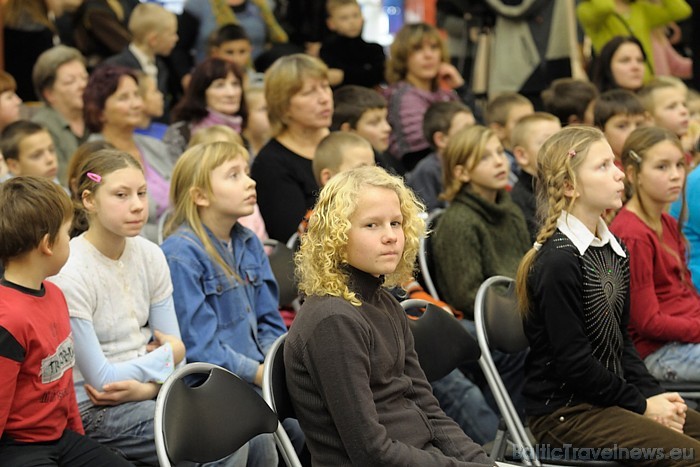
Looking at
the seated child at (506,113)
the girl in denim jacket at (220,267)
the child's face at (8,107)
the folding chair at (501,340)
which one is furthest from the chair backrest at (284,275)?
the seated child at (506,113)

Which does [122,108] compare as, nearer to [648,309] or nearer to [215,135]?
[215,135]

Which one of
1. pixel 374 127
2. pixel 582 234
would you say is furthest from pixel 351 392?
pixel 374 127

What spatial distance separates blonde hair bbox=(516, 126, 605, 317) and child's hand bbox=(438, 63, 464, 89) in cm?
309

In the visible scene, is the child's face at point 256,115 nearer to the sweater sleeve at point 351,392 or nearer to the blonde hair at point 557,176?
the blonde hair at point 557,176

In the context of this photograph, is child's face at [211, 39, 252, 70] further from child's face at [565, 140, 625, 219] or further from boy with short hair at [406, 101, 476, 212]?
child's face at [565, 140, 625, 219]

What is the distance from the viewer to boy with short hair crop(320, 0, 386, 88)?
6539 mm

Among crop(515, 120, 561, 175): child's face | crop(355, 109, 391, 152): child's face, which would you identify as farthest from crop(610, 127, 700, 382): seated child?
crop(355, 109, 391, 152): child's face

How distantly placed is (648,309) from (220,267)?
1.45 meters

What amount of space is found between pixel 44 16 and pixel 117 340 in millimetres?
3670

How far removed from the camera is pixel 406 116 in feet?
19.4

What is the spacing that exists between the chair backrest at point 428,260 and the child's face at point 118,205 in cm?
120

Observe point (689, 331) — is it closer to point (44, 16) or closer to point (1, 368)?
point (1, 368)

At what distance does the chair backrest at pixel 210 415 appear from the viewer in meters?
2.40

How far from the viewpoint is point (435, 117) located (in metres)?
5.43
